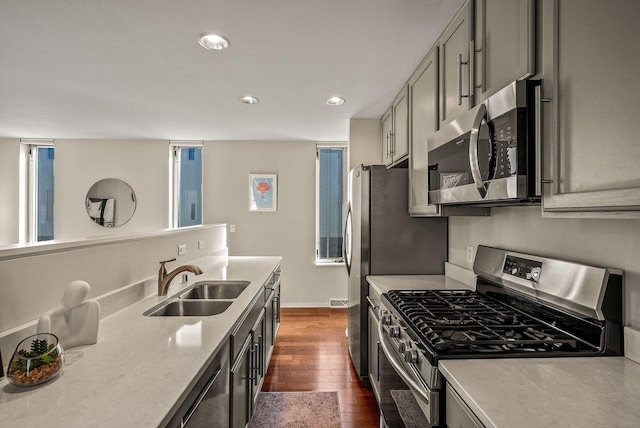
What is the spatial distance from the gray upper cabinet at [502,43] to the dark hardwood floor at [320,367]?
205 cm

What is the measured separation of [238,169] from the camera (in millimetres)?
4691

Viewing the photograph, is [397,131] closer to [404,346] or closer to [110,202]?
[404,346]

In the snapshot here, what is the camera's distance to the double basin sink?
1871 millimetres

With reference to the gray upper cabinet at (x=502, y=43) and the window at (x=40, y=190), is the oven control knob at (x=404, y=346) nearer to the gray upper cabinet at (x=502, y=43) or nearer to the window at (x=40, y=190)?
the gray upper cabinet at (x=502, y=43)

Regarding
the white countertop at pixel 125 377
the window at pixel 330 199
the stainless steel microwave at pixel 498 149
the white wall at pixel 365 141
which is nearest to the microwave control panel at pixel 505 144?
the stainless steel microwave at pixel 498 149

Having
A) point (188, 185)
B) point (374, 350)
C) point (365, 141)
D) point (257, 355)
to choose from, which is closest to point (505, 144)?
point (374, 350)

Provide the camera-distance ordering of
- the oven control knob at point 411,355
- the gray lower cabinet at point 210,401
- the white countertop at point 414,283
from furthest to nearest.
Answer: the white countertop at point 414,283 → the oven control knob at point 411,355 → the gray lower cabinet at point 210,401

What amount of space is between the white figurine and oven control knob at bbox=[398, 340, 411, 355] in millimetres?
1168

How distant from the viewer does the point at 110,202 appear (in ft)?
15.2

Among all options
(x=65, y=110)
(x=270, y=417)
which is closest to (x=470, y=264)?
(x=270, y=417)

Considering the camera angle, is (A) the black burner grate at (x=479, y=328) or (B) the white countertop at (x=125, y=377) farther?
(A) the black burner grate at (x=479, y=328)

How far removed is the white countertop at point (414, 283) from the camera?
206 cm

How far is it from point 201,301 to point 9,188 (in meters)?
4.48

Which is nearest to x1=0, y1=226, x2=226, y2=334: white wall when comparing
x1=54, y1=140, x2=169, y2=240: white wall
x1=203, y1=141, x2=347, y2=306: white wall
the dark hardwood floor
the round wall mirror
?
the dark hardwood floor
